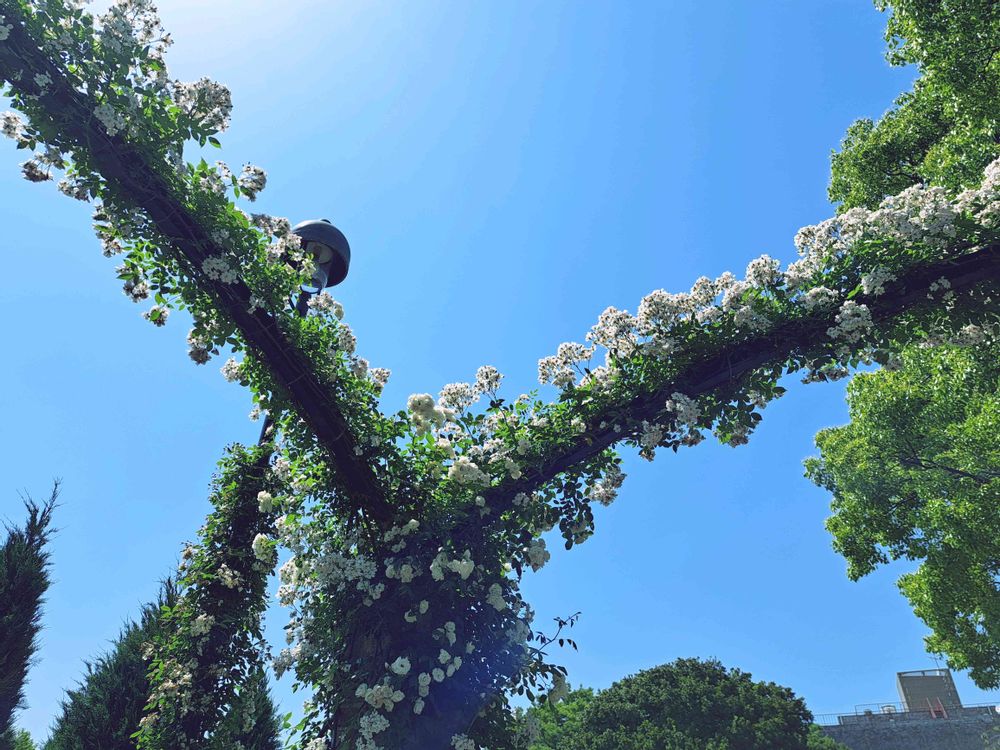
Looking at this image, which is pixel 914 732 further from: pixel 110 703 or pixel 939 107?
pixel 110 703

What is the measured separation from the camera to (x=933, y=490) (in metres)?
12.1

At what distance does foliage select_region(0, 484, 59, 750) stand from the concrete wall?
110 ft

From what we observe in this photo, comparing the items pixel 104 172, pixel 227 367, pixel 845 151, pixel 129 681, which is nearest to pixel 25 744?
pixel 129 681

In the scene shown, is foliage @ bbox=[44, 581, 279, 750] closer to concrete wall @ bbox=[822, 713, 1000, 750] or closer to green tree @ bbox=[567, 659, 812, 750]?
green tree @ bbox=[567, 659, 812, 750]

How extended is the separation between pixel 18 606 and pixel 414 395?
305 inches

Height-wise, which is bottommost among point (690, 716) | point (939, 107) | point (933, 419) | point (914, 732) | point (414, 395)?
point (414, 395)

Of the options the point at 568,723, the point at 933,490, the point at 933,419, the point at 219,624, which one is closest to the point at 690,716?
the point at 568,723

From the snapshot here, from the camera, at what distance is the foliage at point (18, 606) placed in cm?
813

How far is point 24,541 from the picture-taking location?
8.78 meters

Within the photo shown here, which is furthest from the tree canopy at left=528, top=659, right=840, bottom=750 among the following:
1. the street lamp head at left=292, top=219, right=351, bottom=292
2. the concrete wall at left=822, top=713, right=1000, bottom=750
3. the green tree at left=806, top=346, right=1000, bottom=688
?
the street lamp head at left=292, top=219, right=351, bottom=292

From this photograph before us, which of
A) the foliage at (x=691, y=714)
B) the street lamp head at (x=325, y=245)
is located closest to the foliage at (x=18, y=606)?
the street lamp head at (x=325, y=245)

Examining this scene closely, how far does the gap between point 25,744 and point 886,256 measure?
17.9 meters

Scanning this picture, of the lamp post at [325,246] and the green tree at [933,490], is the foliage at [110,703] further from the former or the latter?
the green tree at [933,490]

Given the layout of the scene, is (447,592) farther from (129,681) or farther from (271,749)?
(271,749)
